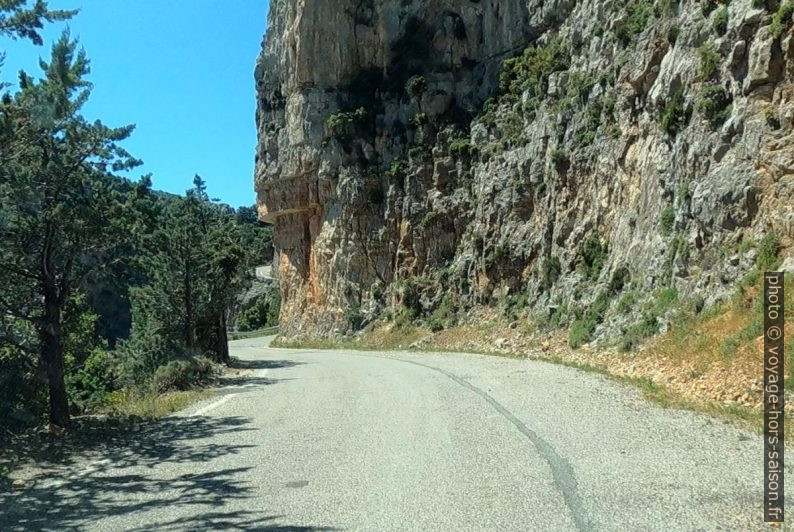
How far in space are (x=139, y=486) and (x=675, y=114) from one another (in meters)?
18.2

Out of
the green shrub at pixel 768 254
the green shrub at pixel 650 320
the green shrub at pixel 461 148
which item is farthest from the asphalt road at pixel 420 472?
the green shrub at pixel 461 148

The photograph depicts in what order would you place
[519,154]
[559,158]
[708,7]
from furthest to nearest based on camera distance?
[519,154]
[559,158]
[708,7]

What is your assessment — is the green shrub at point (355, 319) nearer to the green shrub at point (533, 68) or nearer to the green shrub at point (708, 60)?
the green shrub at point (533, 68)

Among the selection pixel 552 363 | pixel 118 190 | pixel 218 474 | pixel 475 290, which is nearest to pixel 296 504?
pixel 218 474

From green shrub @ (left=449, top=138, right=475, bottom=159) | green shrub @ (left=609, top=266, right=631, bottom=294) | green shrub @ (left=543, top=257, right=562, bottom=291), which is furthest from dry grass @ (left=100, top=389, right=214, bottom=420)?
green shrub @ (left=449, top=138, right=475, bottom=159)

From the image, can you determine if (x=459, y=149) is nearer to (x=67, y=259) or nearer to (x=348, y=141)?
(x=348, y=141)

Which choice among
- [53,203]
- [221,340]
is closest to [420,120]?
[221,340]

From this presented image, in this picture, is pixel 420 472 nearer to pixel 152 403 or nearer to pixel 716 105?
pixel 152 403

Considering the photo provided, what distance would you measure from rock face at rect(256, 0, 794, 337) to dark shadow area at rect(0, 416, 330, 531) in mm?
11987

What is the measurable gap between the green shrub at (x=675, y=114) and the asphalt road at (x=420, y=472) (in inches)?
444

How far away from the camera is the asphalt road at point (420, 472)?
5.32 meters

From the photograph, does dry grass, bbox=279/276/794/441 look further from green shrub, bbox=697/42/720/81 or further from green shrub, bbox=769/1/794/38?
green shrub, bbox=697/42/720/81

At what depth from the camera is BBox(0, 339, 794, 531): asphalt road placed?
5.32m

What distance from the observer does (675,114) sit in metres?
19.6
